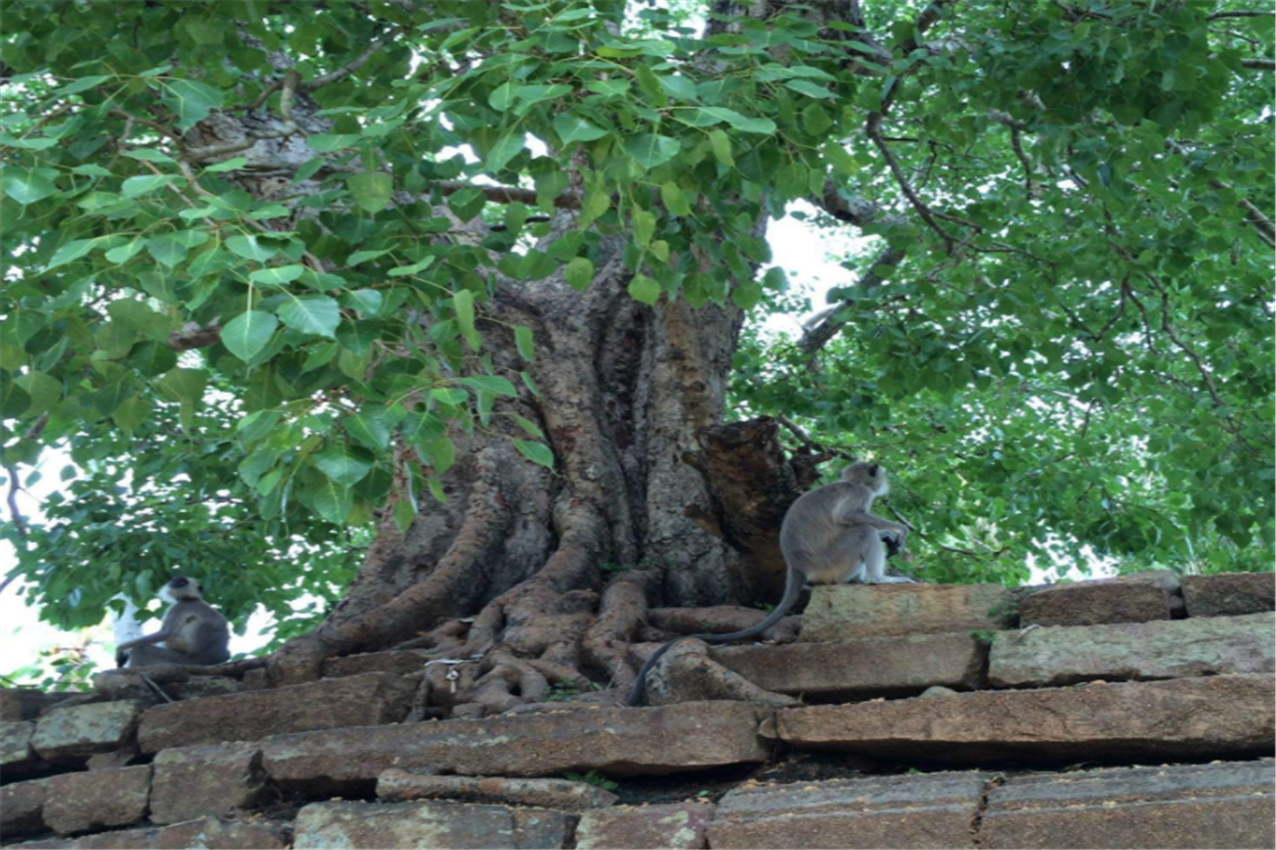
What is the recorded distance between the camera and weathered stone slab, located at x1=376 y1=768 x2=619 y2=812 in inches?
205

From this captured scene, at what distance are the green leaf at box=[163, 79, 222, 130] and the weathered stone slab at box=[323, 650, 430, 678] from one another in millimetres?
2623

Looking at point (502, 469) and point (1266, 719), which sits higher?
point (502, 469)

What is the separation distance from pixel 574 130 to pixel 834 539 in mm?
3066

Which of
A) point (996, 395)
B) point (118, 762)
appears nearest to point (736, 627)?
point (118, 762)

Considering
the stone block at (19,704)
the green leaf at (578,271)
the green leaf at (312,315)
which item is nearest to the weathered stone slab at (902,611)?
the green leaf at (578,271)

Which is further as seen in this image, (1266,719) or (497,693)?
(497,693)

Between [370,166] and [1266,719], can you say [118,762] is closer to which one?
[370,166]

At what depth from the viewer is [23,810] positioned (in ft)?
20.8

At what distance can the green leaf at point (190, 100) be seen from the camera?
16.2 feet

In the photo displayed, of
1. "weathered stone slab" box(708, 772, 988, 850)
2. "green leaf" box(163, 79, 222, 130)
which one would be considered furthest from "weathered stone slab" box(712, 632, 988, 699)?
"green leaf" box(163, 79, 222, 130)

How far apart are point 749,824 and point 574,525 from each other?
2.95m

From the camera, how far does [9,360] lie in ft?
15.6

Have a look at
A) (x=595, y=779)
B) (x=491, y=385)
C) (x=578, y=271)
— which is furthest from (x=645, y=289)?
(x=595, y=779)

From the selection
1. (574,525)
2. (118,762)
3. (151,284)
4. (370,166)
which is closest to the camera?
(151,284)
